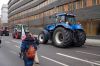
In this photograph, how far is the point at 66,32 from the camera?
20781mm

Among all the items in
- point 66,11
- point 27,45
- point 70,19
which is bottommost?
point 27,45

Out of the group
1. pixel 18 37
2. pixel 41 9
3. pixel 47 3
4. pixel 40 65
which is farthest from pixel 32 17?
pixel 40 65

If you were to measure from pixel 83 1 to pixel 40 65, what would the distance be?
29.9m

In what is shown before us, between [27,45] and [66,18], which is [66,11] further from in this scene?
[27,45]

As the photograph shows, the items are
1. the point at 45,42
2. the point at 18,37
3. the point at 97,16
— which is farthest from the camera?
the point at 18,37

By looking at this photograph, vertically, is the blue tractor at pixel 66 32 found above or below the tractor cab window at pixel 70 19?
below

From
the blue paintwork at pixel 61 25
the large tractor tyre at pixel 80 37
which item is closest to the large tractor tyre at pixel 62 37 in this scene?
the blue paintwork at pixel 61 25

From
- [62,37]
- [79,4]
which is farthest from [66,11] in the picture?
[62,37]

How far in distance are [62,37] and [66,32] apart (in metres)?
1.01

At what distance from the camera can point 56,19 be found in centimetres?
2347

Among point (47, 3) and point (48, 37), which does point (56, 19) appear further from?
point (47, 3)

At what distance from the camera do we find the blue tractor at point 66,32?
68.1ft

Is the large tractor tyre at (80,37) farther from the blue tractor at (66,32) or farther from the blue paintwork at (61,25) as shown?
the blue paintwork at (61,25)

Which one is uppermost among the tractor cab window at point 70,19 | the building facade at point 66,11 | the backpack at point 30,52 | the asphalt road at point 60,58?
the building facade at point 66,11
